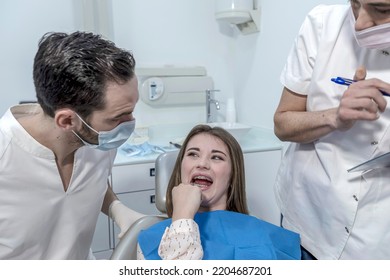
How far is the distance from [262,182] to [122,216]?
1249 millimetres

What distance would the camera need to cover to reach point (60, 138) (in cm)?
117

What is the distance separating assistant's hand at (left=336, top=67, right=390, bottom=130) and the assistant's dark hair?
0.63 meters

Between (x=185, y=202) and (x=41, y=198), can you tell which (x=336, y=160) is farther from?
(x=41, y=198)

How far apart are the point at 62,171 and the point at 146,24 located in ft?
5.25

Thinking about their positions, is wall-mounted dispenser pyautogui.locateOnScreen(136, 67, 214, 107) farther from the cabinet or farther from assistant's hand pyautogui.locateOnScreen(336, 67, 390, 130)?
assistant's hand pyautogui.locateOnScreen(336, 67, 390, 130)

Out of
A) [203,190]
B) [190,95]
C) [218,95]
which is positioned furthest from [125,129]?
[218,95]

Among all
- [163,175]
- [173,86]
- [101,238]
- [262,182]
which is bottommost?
[101,238]

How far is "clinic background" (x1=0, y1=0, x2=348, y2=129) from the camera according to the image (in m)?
2.24

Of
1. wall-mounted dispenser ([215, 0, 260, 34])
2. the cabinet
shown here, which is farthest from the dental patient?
wall-mounted dispenser ([215, 0, 260, 34])

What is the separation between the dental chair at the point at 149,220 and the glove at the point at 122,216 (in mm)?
72

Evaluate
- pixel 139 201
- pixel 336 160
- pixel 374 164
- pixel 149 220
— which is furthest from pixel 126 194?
pixel 374 164

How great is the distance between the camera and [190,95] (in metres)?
2.67

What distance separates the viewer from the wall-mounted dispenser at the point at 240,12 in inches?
94.2
